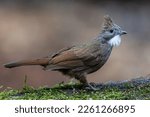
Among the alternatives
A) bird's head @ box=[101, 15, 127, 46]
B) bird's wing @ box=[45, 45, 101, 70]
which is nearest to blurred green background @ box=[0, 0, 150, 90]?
bird's head @ box=[101, 15, 127, 46]

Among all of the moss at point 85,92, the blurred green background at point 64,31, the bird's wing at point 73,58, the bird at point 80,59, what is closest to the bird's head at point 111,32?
the bird at point 80,59

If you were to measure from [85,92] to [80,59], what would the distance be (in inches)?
14.5

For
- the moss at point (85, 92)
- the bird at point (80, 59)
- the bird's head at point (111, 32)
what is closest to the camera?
the moss at point (85, 92)

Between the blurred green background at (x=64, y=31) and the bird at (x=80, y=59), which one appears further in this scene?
the blurred green background at (x=64, y=31)

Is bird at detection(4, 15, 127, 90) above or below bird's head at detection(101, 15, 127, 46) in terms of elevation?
below

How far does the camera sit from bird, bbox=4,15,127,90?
306 inches

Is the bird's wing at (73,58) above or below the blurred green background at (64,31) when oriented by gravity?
below

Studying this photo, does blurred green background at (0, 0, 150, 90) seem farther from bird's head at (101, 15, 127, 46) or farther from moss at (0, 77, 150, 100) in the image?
moss at (0, 77, 150, 100)

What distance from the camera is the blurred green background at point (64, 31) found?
12.0 m

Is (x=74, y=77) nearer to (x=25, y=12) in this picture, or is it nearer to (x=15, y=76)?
(x=15, y=76)

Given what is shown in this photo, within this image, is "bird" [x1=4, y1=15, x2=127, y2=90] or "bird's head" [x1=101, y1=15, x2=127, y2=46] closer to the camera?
"bird" [x1=4, y1=15, x2=127, y2=90]

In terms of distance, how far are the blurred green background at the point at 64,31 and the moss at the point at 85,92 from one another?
3.95 meters

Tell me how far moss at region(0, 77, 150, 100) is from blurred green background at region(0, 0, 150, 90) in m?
3.95

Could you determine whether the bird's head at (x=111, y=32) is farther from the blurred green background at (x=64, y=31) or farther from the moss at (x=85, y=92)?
the blurred green background at (x=64, y=31)
